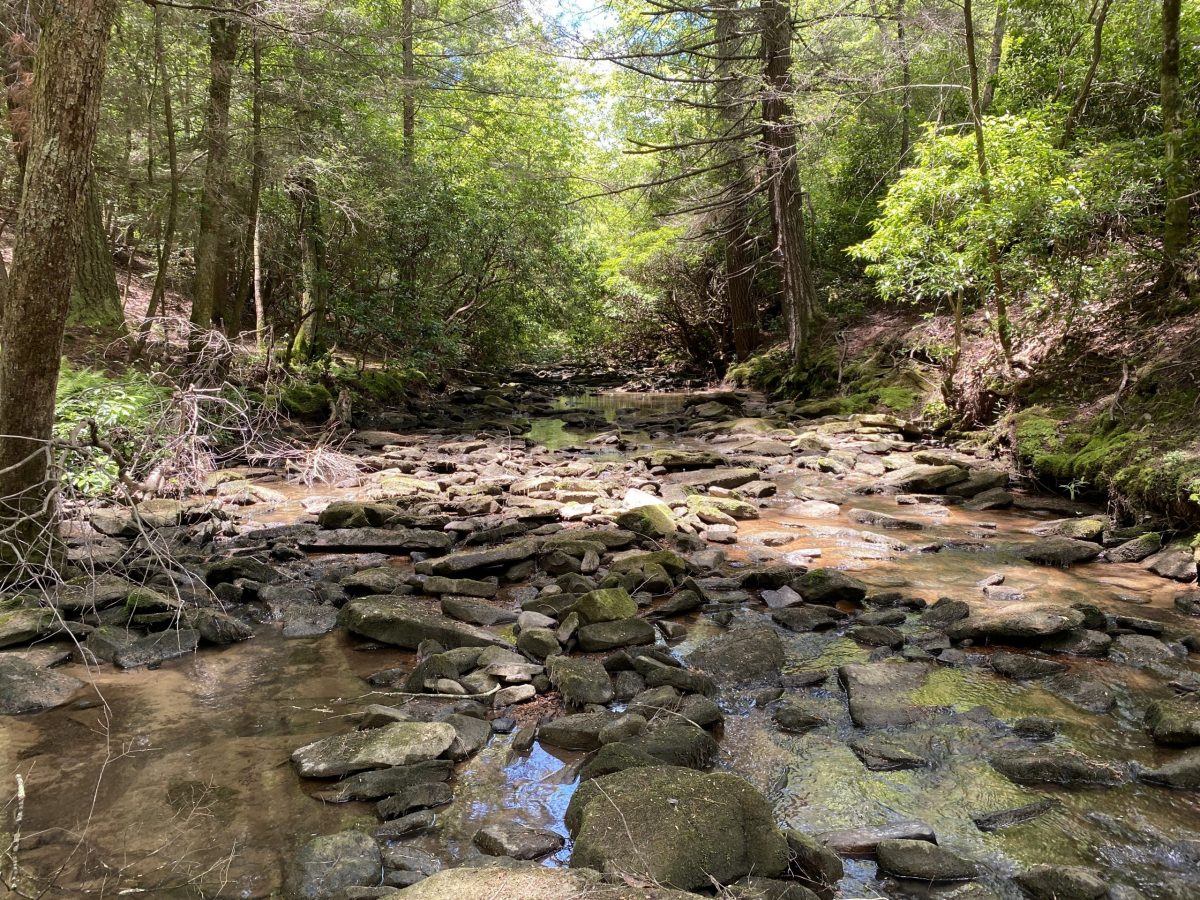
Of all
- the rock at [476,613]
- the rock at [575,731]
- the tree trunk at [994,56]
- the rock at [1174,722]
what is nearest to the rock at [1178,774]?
the rock at [1174,722]

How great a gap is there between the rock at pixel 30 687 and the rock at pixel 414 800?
2116mm

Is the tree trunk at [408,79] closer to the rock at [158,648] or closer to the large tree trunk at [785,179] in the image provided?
the large tree trunk at [785,179]

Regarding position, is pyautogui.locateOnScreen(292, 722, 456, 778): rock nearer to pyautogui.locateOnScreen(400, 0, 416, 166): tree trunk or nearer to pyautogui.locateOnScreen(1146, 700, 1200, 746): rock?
pyautogui.locateOnScreen(1146, 700, 1200, 746): rock

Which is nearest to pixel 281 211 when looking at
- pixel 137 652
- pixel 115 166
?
pixel 115 166

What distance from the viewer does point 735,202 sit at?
16625 millimetres

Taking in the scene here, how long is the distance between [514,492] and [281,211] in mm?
9401

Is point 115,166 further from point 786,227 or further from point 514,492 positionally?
point 786,227

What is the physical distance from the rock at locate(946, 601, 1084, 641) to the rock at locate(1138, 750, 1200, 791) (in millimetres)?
1363

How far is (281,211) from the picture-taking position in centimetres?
1499

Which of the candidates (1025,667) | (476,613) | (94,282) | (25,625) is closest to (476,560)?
(476,613)

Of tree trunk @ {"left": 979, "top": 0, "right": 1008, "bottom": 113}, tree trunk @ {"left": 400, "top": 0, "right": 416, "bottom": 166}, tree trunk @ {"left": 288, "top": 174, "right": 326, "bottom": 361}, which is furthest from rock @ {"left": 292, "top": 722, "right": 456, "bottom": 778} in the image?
tree trunk @ {"left": 979, "top": 0, "right": 1008, "bottom": 113}

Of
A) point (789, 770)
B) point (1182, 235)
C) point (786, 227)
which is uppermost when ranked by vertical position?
point (786, 227)

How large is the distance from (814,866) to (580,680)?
1.70 metres

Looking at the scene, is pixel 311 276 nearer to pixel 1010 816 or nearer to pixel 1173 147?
pixel 1173 147
